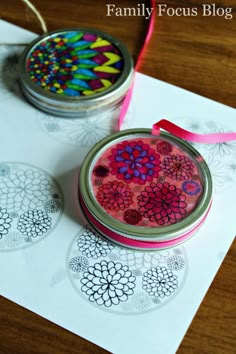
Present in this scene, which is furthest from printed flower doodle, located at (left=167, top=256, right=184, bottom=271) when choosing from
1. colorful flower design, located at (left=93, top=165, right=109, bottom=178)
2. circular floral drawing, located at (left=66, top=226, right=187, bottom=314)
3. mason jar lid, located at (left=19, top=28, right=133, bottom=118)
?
mason jar lid, located at (left=19, top=28, right=133, bottom=118)

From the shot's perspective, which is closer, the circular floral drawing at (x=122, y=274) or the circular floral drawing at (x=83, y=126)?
the circular floral drawing at (x=122, y=274)

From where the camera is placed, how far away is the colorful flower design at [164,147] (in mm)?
632

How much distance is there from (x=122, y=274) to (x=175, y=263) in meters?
0.06

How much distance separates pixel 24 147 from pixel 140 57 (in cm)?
22

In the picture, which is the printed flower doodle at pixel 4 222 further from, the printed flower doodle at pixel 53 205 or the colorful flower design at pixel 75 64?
the colorful flower design at pixel 75 64

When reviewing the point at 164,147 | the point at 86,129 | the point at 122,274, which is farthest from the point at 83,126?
the point at 122,274

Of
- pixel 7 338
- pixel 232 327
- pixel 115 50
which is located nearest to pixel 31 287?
pixel 7 338

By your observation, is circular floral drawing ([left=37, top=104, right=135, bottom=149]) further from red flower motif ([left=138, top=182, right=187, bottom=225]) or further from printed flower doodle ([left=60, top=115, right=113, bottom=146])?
red flower motif ([left=138, top=182, right=187, bottom=225])

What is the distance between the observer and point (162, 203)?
0.58 m

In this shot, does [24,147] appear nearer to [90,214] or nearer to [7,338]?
[90,214]

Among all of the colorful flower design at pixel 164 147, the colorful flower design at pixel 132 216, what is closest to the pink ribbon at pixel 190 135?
the colorful flower design at pixel 164 147

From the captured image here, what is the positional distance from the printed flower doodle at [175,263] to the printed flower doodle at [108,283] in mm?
40

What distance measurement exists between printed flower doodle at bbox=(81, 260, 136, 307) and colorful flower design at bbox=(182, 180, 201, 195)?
11 centimetres

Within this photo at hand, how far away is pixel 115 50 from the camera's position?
75 centimetres
